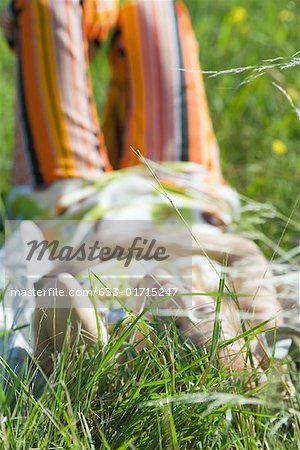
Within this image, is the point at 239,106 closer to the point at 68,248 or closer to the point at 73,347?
the point at 68,248

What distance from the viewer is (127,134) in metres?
1.71

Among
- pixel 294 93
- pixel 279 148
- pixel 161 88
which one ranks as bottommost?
pixel 279 148

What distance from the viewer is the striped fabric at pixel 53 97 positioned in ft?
5.18

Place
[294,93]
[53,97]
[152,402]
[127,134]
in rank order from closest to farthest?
[152,402]
[53,97]
[127,134]
[294,93]

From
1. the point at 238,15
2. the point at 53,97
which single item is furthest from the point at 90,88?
the point at 238,15

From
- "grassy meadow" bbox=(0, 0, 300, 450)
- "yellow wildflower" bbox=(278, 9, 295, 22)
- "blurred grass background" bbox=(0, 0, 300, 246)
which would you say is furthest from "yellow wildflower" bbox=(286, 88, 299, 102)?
"grassy meadow" bbox=(0, 0, 300, 450)

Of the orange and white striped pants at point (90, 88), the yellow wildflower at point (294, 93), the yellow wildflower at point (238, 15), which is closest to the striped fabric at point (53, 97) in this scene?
the orange and white striped pants at point (90, 88)

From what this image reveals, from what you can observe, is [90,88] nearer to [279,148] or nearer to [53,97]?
[53,97]

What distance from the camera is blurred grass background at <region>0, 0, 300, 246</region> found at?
6.17 feet

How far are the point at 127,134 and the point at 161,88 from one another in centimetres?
11

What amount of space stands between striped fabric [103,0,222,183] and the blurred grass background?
0.08m

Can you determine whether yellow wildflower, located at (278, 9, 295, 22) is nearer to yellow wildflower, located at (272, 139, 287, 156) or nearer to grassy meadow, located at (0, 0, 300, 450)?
yellow wildflower, located at (272, 139, 287, 156)

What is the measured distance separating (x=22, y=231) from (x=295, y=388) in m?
0.44

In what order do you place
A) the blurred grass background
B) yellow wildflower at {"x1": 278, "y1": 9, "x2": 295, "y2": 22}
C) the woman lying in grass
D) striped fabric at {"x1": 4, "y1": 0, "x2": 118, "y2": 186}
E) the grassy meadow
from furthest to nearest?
yellow wildflower at {"x1": 278, "y1": 9, "x2": 295, "y2": 22} < the blurred grass background < striped fabric at {"x1": 4, "y1": 0, "x2": 118, "y2": 186} < the woman lying in grass < the grassy meadow
